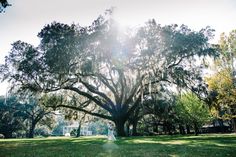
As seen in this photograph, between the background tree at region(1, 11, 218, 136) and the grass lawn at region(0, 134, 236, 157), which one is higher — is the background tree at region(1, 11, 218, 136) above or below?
above

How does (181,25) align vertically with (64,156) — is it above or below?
above

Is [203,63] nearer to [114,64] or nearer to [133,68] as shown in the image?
[133,68]

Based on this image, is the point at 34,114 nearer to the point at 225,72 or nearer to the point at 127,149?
the point at 225,72

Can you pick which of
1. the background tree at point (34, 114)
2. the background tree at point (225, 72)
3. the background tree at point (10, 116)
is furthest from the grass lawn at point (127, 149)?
the background tree at point (10, 116)

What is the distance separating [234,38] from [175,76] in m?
6.80

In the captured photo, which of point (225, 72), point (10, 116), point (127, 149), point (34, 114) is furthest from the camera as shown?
point (10, 116)

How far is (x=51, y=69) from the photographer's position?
24.8 m

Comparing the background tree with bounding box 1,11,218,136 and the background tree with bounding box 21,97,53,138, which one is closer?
the background tree with bounding box 1,11,218,136

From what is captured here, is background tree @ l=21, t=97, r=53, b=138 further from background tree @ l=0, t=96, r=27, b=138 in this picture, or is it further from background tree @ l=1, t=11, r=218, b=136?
background tree @ l=1, t=11, r=218, b=136

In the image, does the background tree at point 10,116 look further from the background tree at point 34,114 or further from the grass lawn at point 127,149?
the grass lawn at point 127,149

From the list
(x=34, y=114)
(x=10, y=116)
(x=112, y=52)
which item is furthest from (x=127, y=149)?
(x=10, y=116)

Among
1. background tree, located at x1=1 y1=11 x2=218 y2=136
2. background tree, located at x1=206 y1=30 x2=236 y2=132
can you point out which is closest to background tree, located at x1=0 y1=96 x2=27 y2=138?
background tree, located at x1=1 y1=11 x2=218 y2=136

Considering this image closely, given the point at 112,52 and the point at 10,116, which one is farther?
the point at 10,116

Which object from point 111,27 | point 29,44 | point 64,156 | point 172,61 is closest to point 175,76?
point 172,61
